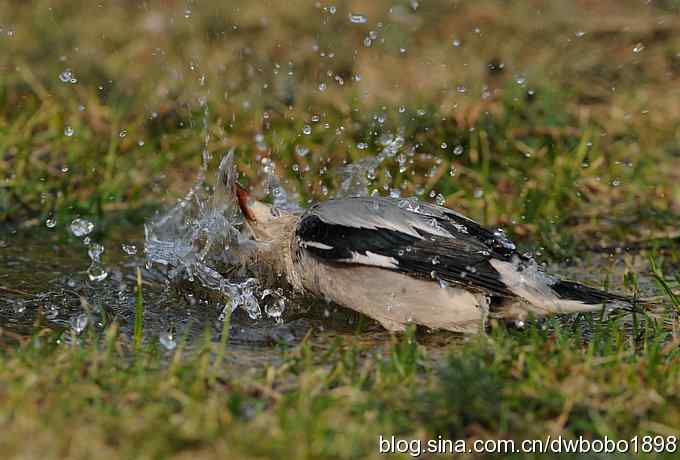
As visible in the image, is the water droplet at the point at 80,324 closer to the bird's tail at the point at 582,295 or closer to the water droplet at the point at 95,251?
the water droplet at the point at 95,251

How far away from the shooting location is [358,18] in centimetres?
779

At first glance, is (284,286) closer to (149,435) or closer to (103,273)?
(103,273)

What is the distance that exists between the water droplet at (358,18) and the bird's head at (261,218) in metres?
3.68

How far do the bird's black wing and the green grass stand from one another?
0.83 ft

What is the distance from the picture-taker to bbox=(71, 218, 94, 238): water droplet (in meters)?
4.91

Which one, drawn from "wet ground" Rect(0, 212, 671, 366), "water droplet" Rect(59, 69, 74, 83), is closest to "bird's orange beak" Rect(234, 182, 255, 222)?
"wet ground" Rect(0, 212, 671, 366)

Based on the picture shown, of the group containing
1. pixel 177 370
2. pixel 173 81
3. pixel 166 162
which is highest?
pixel 173 81

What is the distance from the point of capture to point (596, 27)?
25.9 feet

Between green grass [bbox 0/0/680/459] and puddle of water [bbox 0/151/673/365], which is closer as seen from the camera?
green grass [bbox 0/0/680/459]

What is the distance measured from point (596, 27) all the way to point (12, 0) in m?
4.61

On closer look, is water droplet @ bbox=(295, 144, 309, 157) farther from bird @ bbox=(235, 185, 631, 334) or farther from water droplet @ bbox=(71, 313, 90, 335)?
water droplet @ bbox=(71, 313, 90, 335)

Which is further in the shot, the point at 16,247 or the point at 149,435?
the point at 16,247

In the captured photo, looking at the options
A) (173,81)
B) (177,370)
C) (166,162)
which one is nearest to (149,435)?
(177,370)

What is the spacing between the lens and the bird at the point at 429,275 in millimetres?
3744
